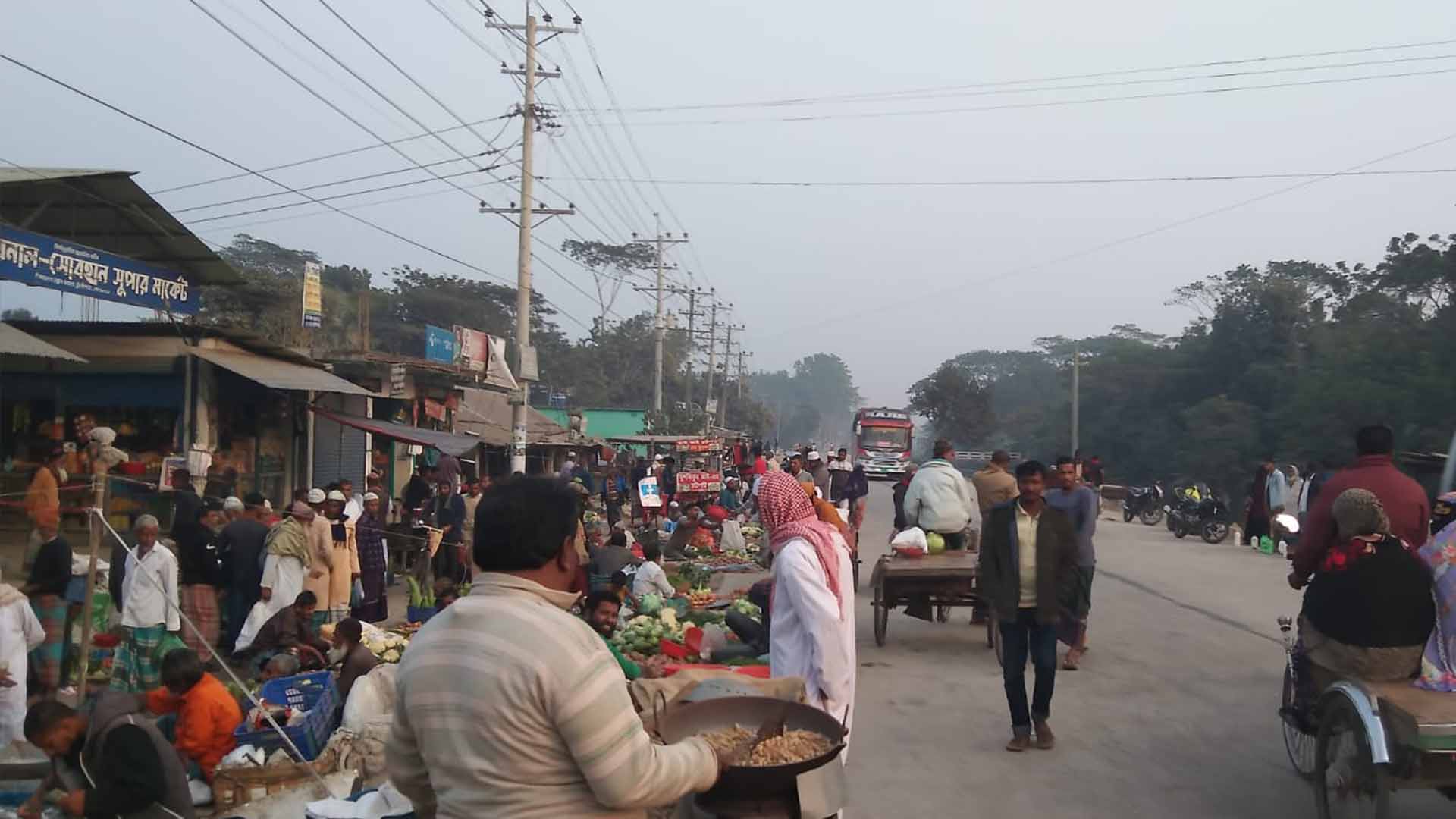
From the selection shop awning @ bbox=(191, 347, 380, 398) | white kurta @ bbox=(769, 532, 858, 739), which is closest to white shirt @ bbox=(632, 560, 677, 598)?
shop awning @ bbox=(191, 347, 380, 398)

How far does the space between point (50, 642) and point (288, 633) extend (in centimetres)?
180

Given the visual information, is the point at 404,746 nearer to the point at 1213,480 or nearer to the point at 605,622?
the point at 605,622

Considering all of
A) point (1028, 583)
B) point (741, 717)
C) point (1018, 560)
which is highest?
point (1018, 560)

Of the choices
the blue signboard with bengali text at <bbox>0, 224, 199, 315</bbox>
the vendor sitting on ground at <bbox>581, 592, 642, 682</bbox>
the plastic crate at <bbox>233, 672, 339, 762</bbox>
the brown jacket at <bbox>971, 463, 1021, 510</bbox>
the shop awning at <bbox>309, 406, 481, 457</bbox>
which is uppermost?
the blue signboard with bengali text at <bbox>0, 224, 199, 315</bbox>

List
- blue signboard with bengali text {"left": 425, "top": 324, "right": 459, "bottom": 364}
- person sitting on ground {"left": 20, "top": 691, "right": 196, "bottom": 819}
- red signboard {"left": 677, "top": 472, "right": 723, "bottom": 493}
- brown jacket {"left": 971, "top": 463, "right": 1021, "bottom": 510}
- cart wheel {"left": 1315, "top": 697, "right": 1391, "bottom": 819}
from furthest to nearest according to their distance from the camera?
blue signboard with bengali text {"left": 425, "top": 324, "right": 459, "bottom": 364} < red signboard {"left": 677, "top": 472, "right": 723, "bottom": 493} < brown jacket {"left": 971, "top": 463, "right": 1021, "bottom": 510} < cart wheel {"left": 1315, "top": 697, "right": 1391, "bottom": 819} < person sitting on ground {"left": 20, "top": 691, "right": 196, "bottom": 819}

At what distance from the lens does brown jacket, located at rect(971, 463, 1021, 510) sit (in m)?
12.2

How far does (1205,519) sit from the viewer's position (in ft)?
79.6

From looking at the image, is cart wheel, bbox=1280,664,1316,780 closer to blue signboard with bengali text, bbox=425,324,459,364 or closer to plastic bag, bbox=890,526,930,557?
plastic bag, bbox=890,526,930,557

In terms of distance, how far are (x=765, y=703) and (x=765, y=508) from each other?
1.59m

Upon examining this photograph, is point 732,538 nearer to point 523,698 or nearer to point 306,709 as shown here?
point 306,709

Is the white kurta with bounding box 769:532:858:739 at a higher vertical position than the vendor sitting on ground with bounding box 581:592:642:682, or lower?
higher

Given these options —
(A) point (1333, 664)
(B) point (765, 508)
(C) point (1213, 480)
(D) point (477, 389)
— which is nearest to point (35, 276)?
(B) point (765, 508)

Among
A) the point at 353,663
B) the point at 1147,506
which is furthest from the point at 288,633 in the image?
the point at 1147,506

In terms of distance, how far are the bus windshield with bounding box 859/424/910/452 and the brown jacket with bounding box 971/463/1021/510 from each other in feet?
136
